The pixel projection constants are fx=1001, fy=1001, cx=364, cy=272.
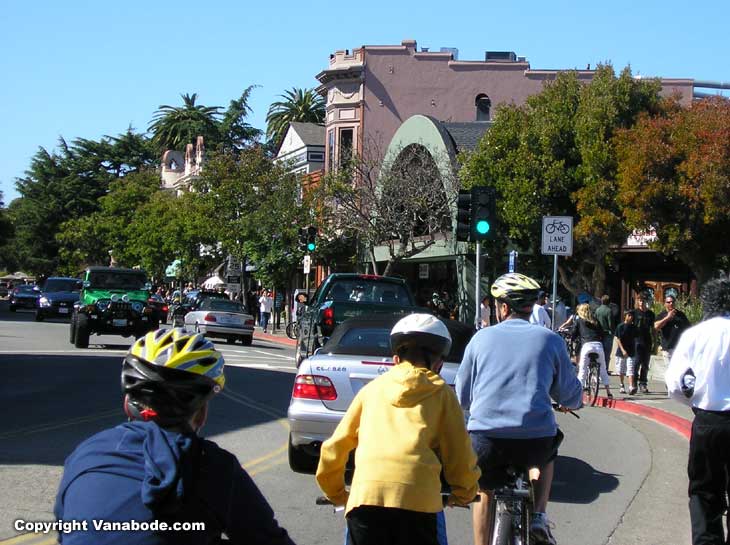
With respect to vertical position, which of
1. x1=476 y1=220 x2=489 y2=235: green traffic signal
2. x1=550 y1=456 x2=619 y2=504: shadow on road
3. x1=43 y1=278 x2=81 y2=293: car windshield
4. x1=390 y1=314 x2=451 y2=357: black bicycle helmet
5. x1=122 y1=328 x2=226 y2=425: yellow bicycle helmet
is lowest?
x1=550 y1=456 x2=619 y2=504: shadow on road

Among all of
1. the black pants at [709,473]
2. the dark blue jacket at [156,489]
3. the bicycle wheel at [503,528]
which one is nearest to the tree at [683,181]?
the black pants at [709,473]

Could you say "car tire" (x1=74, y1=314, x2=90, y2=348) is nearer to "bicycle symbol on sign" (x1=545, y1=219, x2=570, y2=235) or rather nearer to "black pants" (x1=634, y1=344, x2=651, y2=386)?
"bicycle symbol on sign" (x1=545, y1=219, x2=570, y2=235)

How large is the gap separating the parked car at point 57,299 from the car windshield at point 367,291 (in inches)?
982

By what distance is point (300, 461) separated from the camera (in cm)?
995

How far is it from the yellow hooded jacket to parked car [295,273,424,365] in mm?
13252

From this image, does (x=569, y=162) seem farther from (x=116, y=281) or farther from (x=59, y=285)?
(x=59, y=285)

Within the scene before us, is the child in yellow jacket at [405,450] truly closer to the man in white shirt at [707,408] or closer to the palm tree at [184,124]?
the man in white shirt at [707,408]

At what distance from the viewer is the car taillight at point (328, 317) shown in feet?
57.6

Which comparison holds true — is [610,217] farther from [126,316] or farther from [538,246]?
[126,316]

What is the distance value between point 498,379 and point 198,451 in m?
3.13

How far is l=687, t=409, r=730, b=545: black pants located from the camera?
20.0 feet

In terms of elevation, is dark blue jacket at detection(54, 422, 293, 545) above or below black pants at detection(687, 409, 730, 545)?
above

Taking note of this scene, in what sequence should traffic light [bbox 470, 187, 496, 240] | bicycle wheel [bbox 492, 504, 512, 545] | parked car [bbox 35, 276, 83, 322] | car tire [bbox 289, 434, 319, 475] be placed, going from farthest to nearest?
1. parked car [bbox 35, 276, 83, 322]
2. traffic light [bbox 470, 187, 496, 240]
3. car tire [bbox 289, 434, 319, 475]
4. bicycle wheel [bbox 492, 504, 512, 545]

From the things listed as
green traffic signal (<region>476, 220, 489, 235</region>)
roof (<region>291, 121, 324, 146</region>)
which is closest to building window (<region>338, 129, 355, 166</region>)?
roof (<region>291, 121, 324, 146</region>)
